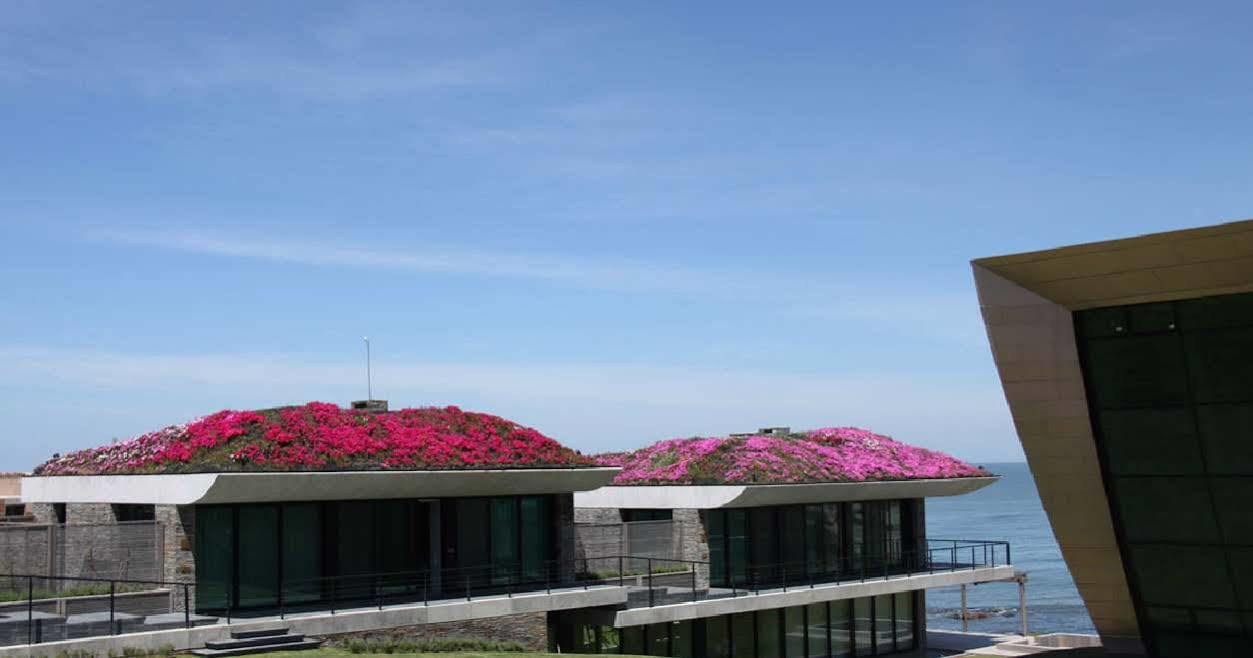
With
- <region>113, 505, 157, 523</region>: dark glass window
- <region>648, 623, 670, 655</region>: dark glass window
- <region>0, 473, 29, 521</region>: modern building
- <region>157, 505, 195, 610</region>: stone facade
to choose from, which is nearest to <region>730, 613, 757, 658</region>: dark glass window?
<region>648, 623, 670, 655</region>: dark glass window

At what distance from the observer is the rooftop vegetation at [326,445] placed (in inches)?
1158

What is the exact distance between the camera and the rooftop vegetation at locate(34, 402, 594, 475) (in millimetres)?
29406

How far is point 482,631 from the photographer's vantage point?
30828mm

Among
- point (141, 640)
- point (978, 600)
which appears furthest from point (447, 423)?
point (978, 600)

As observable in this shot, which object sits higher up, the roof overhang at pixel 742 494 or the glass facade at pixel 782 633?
the roof overhang at pixel 742 494

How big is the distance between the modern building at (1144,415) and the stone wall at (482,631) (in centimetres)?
1246

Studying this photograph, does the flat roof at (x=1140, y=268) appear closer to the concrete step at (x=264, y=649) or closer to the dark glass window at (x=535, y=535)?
the dark glass window at (x=535, y=535)

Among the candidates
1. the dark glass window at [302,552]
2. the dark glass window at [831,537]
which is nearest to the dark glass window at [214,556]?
the dark glass window at [302,552]

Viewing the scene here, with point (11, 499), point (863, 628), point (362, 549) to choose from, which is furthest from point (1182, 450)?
point (11, 499)

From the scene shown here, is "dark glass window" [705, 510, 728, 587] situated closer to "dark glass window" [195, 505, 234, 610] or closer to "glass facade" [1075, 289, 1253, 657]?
"glass facade" [1075, 289, 1253, 657]

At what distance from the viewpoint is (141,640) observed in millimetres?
24828

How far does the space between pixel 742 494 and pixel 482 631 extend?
1039 centimetres

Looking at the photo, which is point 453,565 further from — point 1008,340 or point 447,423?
point 1008,340

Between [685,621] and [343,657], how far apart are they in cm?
1547
